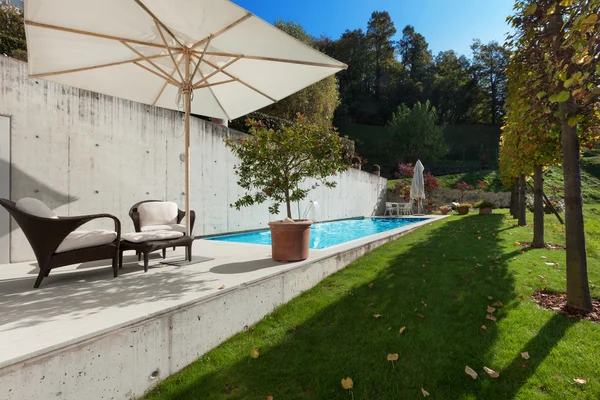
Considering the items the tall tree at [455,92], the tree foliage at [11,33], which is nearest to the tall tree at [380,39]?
the tall tree at [455,92]

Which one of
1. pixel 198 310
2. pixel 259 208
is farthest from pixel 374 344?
pixel 259 208

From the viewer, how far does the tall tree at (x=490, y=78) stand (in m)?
37.7

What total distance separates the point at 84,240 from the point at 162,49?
2500mm

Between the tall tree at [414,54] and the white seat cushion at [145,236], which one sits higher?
the tall tree at [414,54]

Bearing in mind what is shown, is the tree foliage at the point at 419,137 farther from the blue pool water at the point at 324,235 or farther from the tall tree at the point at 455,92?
the blue pool water at the point at 324,235

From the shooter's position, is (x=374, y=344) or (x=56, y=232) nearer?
(x=374, y=344)

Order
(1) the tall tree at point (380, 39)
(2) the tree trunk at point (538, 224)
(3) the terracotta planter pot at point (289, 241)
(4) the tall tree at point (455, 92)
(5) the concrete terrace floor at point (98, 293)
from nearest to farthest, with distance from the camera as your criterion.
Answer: (5) the concrete terrace floor at point (98, 293), (3) the terracotta planter pot at point (289, 241), (2) the tree trunk at point (538, 224), (4) the tall tree at point (455, 92), (1) the tall tree at point (380, 39)

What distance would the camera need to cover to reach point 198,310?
2.37m

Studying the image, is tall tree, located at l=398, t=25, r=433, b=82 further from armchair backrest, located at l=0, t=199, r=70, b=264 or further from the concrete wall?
armchair backrest, located at l=0, t=199, r=70, b=264

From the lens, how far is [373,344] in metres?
2.53

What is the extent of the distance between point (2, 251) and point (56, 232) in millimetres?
2054

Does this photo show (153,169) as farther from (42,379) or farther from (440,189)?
(440,189)

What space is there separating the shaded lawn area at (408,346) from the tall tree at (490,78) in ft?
137

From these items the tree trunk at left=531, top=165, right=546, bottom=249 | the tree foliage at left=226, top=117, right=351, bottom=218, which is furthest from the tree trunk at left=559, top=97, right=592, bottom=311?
the tree trunk at left=531, top=165, right=546, bottom=249
